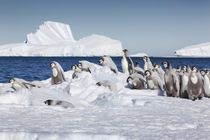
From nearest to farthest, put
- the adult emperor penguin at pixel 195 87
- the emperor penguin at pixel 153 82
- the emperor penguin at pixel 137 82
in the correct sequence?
the adult emperor penguin at pixel 195 87 < the emperor penguin at pixel 153 82 < the emperor penguin at pixel 137 82

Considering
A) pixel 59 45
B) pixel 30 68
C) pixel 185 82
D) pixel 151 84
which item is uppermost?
pixel 59 45

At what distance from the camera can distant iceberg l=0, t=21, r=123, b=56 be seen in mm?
124244

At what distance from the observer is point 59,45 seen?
138125 millimetres

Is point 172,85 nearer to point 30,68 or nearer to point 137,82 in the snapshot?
point 137,82

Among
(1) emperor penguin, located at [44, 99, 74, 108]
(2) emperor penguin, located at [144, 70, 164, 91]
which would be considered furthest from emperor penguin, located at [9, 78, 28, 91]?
(1) emperor penguin, located at [44, 99, 74, 108]

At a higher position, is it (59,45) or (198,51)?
(59,45)

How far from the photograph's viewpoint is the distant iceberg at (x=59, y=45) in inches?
4891

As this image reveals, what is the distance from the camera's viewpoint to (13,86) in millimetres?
11062

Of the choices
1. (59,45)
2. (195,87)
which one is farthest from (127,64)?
(59,45)

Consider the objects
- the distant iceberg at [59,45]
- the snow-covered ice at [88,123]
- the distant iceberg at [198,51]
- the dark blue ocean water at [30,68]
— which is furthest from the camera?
the distant iceberg at [198,51]

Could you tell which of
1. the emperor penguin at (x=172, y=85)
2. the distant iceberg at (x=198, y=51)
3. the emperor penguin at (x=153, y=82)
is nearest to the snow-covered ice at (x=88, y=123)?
the emperor penguin at (x=172, y=85)

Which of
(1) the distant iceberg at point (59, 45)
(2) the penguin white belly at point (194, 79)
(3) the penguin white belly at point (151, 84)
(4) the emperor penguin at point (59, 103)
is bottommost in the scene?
(3) the penguin white belly at point (151, 84)

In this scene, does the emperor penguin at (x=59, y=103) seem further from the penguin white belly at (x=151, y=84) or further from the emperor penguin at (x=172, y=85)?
the penguin white belly at (x=151, y=84)

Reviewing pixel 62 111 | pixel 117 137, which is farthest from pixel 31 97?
pixel 117 137
